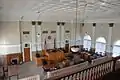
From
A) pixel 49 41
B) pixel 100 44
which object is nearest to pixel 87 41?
pixel 100 44

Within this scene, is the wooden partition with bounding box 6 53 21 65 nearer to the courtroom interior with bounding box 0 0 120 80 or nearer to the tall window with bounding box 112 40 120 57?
the courtroom interior with bounding box 0 0 120 80

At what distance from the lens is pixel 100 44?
42.0ft

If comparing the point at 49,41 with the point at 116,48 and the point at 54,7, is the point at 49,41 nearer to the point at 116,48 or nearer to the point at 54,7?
the point at 116,48

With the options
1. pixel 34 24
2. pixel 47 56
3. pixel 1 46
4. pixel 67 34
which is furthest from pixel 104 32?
pixel 1 46

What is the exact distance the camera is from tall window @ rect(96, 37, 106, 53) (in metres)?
12.3

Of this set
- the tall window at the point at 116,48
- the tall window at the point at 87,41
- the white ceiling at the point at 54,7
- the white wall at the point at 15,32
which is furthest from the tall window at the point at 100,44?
Result: the white ceiling at the point at 54,7

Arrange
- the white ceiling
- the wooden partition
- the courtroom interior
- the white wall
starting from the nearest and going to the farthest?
the white ceiling → the courtroom interior → the white wall → the wooden partition

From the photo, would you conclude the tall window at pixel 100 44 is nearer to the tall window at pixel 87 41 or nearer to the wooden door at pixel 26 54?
the tall window at pixel 87 41

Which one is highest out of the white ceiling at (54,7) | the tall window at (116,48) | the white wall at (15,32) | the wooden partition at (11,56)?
the white ceiling at (54,7)

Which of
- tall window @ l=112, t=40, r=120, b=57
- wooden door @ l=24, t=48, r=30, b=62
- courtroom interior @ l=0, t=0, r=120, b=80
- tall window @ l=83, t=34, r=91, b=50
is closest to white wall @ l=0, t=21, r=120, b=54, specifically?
courtroom interior @ l=0, t=0, r=120, b=80

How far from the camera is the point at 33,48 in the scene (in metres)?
12.7

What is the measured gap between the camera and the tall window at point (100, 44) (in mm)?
12291

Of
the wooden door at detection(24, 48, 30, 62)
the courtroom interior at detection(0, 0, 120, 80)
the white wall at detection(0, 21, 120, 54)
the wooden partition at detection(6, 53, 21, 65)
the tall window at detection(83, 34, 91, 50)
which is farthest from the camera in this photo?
the tall window at detection(83, 34, 91, 50)

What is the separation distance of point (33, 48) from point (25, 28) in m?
2.14
